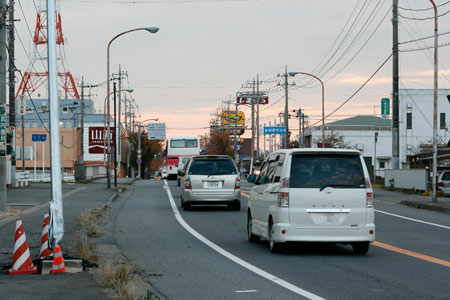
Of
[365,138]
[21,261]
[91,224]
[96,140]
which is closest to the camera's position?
[21,261]

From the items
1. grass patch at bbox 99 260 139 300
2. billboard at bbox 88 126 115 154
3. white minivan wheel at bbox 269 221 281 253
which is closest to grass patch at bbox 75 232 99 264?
grass patch at bbox 99 260 139 300

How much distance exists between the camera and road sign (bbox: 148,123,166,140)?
10416 centimetres

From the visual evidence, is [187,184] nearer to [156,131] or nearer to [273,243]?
[273,243]

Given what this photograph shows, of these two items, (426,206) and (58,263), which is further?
(426,206)

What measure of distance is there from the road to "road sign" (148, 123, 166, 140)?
8454cm

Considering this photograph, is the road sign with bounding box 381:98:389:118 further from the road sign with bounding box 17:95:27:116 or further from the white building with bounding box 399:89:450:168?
the road sign with bounding box 17:95:27:116

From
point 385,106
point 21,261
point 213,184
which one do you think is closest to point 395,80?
point 213,184

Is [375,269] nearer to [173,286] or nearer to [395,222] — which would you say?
[173,286]

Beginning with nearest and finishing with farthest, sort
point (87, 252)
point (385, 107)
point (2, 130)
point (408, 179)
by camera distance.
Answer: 1. point (87, 252)
2. point (2, 130)
3. point (408, 179)
4. point (385, 107)

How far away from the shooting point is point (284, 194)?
12602 mm

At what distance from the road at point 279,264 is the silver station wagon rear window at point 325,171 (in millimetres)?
1298

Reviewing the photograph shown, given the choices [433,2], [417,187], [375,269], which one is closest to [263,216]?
[375,269]

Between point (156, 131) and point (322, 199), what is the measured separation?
92.5 meters

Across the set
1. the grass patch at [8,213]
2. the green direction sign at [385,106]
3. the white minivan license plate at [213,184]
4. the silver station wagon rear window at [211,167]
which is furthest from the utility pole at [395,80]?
the grass patch at [8,213]
